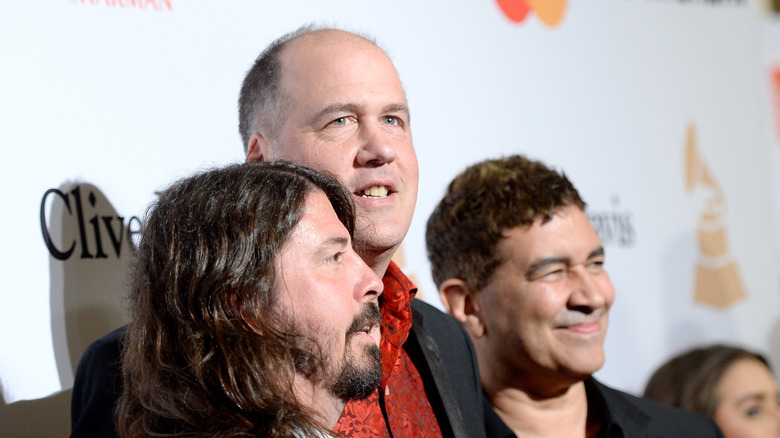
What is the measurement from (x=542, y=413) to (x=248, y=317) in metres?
0.92

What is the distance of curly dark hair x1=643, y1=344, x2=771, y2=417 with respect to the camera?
96.4 inches

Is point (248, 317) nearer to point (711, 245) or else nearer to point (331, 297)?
point (331, 297)

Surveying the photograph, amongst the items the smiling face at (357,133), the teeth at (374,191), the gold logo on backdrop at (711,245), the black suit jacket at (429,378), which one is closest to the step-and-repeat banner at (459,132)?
the gold logo on backdrop at (711,245)

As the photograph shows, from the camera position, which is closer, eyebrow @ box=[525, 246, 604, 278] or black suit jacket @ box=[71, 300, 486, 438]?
black suit jacket @ box=[71, 300, 486, 438]

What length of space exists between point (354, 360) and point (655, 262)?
6.40ft

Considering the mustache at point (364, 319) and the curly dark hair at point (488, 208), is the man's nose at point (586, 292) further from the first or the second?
the mustache at point (364, 319)

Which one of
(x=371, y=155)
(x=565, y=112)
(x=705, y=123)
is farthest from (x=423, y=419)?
(x=705, y=123)

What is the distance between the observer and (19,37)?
5.49 ft

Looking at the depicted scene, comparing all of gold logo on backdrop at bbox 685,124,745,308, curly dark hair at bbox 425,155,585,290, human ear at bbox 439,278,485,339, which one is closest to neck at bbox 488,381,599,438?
human ear at bbox 439,278,485,339

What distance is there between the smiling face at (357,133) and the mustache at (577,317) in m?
0.52

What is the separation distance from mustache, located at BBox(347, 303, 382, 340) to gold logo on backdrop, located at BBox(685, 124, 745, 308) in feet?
7.01

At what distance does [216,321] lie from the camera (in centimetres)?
124

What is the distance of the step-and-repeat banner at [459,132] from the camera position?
169cm

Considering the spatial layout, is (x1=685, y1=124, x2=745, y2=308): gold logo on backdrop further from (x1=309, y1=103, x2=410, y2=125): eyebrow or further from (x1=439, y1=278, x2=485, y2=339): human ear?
(x1=309, y1=103, x2=410, y2=125): eyebrow
